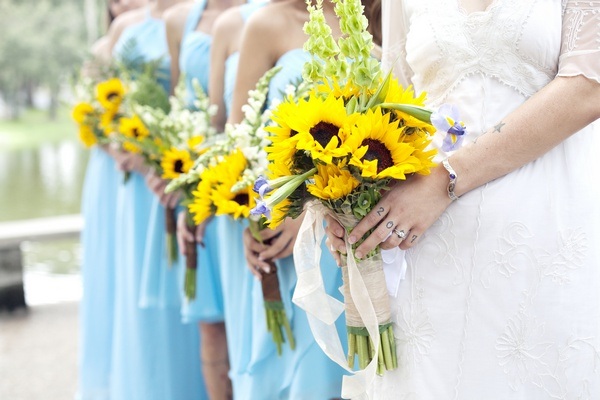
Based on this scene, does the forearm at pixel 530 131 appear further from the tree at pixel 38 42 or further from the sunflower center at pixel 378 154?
the tree at pixel 38 42

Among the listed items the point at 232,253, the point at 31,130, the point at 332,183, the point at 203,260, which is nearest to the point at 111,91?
the point at 203,260

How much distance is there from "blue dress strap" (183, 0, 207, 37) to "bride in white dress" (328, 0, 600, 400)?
2027mm

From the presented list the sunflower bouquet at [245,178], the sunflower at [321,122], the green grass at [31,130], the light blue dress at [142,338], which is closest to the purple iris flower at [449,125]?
the sunflower at [321,122]

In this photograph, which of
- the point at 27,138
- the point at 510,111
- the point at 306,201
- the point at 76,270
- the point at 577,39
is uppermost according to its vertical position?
the point at 577,39

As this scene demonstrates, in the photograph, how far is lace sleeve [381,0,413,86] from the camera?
6.97 ft

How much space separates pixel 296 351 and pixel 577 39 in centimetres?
137

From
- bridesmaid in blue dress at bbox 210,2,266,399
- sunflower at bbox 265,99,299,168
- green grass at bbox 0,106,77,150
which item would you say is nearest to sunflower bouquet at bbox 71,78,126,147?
bridesmaid in blue dress at bbox 210,2,266,399

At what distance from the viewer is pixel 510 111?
1892 millimetres

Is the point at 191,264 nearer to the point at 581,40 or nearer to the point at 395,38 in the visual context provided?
the point at 395,38

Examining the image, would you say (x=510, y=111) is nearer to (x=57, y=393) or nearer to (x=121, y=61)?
(x=121, y=61)

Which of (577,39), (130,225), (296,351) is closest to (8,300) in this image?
(130,225)

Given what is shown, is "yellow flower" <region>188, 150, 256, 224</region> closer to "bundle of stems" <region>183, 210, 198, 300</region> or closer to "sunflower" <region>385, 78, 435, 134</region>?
"bundle of stems" <region>183, 210, 198, 300</region>

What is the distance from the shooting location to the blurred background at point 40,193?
5.23m

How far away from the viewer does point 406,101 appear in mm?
1762
